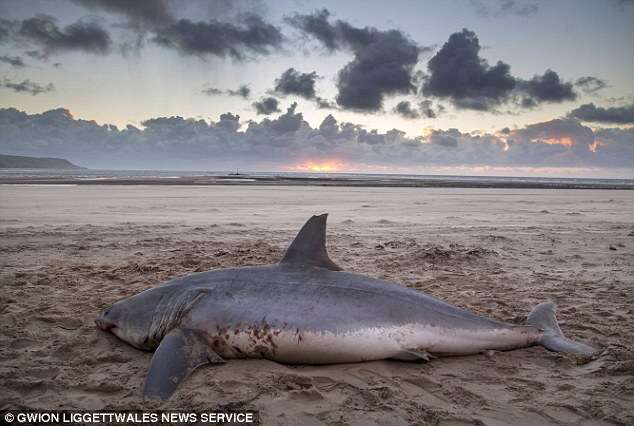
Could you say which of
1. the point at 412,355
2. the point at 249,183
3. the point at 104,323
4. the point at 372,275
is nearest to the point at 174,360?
the point at 104,323

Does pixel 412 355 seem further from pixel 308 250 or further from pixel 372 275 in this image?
pixel 372 275

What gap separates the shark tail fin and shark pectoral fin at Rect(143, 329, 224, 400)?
12.1ft

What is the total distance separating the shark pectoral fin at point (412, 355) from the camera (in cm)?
427

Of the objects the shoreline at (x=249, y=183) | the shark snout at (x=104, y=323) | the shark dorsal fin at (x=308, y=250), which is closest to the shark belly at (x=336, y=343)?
the shark dorsal fin at (x=308, y=250)

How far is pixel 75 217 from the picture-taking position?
15070mm

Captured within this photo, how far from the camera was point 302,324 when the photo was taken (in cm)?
423

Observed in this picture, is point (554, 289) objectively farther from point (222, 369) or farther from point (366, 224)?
point (366, 224)

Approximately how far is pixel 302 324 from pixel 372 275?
384 centimetres

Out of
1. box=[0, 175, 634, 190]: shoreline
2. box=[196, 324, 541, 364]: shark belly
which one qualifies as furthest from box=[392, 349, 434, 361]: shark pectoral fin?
box=[0, 175, 634, 190]: shoreline

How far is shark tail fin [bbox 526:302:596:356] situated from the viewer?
15.1 feet

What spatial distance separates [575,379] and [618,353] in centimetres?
84

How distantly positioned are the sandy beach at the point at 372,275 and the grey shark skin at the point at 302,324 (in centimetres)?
15

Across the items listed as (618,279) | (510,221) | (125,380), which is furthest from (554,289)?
(510,221)

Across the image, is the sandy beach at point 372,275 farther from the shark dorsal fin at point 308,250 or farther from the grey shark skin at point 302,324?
the shark dorsal fin at point 308,250
